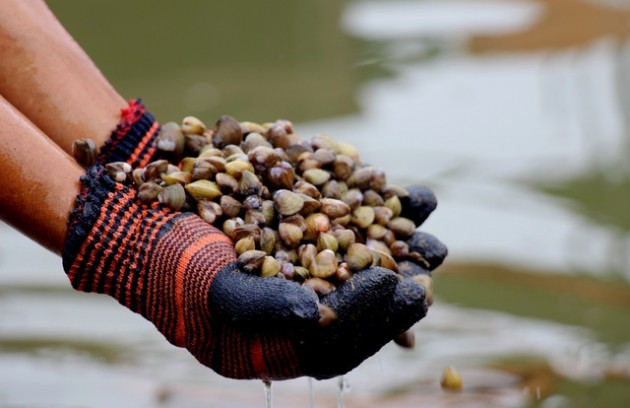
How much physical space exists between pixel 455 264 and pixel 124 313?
1.08 meters

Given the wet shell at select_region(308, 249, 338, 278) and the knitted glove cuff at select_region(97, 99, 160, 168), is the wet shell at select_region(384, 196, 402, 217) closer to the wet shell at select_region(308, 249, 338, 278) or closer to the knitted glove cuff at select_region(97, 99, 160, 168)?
the wet shell at select_region(308, 249, 338, 278)

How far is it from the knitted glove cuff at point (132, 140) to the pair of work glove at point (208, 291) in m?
0.12

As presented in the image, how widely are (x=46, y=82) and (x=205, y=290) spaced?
535 mm

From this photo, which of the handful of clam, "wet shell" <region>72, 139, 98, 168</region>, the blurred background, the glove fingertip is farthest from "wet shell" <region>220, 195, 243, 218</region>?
the blurred background

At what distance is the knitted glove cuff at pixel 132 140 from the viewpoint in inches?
64.4

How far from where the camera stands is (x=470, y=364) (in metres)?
2.70

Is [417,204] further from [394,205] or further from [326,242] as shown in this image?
[326,242]

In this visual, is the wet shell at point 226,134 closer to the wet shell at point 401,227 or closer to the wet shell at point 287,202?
the wet shell at point 287,202

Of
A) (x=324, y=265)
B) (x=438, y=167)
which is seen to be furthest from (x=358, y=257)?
(x=438, y=167)

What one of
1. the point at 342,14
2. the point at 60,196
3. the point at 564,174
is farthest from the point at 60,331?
the point at 342,14

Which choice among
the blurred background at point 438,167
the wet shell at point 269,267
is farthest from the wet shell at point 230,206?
the blurred background at point 438,167

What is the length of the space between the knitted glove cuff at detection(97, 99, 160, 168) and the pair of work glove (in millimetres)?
119

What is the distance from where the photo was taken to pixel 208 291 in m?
1.38

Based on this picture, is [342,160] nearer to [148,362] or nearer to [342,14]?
[148,362]
